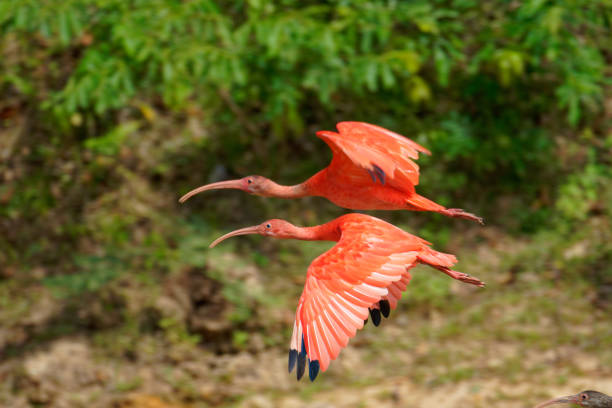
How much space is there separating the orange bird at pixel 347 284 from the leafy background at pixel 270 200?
3739 mm

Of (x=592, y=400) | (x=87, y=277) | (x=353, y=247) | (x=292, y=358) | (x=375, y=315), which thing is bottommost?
(x=87, y=277)

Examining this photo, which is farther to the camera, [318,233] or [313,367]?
[318,233]

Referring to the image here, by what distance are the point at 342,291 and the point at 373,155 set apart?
1.56 ft

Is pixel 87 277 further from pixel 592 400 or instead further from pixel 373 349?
pixel 592 400

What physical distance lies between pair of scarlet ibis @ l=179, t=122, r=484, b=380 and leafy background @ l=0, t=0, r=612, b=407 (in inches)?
138

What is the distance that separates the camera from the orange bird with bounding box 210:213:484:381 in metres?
2.42

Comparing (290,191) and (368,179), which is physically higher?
(368,179)

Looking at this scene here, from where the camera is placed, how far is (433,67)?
27.6 ft

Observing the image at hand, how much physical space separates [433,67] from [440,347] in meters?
3.20

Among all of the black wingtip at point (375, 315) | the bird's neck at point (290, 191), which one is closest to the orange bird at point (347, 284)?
the bird's neck at point (290, 191)

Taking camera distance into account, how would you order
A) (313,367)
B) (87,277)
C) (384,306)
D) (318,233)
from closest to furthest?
(313,367), (318,233), (384,306), (87,277)

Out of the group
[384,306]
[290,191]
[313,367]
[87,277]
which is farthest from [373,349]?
[313,367]

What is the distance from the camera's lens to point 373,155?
254 centimetres

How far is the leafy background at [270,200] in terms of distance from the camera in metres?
6.55
